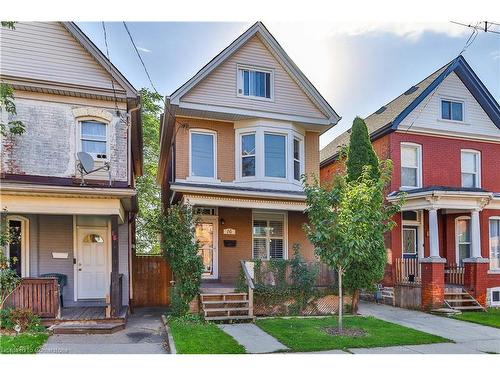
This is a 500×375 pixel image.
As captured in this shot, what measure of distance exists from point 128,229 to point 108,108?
3415mm

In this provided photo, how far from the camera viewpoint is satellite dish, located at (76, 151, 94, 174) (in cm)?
925

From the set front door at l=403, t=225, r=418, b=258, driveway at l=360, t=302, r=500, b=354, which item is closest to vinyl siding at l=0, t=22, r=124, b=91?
driveway at l=360, t=302, r=500, b=354

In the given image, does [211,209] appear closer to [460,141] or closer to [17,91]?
[17,91]

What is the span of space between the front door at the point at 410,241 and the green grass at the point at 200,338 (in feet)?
24.5

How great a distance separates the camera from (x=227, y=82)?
1195 cm

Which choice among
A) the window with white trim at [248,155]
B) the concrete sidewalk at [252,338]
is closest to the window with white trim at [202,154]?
the window with white trim at [248,155]

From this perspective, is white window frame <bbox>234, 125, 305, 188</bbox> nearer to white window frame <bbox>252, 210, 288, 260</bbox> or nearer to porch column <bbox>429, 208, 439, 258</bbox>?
white window frame <bbox>252, 210, 288, 260</bbox>

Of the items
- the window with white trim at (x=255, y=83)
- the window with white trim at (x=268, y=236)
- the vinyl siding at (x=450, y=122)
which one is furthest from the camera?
the vinyl siding at (x=450, y=122)

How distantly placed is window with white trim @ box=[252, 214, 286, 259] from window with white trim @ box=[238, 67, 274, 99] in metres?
3.64

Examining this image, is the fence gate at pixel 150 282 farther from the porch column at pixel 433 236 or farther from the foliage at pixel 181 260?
the porch column at pixel 433 236

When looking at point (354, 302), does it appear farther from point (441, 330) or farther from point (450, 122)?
point (450, 122)

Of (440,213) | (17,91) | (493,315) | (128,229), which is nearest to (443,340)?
(493,315)

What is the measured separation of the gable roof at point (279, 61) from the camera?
37.1 feet

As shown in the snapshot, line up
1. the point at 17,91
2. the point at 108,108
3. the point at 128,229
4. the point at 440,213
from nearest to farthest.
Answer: the point at 17,91, the point at 108,108, the point at 128,229, the point at 440,213
